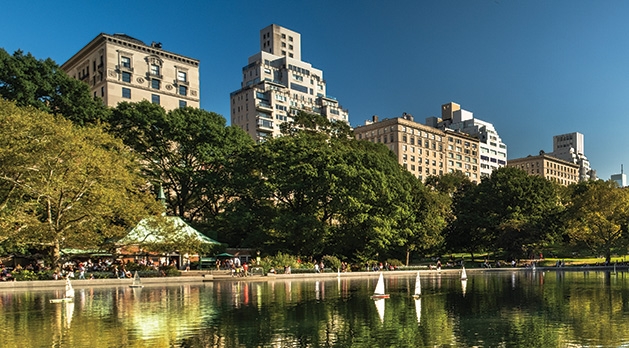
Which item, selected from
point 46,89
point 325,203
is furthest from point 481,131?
point 46,89

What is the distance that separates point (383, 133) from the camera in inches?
6171

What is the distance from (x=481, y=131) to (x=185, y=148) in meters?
136

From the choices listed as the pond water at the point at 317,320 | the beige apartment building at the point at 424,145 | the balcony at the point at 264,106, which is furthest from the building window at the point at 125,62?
the beige apartment building at the point at 424,145

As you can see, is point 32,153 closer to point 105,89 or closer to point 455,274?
point 455,274

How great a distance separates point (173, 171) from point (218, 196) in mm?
7194

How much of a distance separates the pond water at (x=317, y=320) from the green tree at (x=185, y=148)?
40214 mm

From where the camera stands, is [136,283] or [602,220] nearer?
[136,283]

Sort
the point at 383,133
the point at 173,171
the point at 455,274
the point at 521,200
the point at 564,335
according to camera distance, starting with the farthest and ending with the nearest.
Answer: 1. the point at 383,133
2. the point at 521,200
3. the point at 173,171
4. the point at 455,274
5. the point at 564,335

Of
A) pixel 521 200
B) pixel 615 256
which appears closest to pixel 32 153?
pixel 521 200

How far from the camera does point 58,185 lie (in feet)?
148

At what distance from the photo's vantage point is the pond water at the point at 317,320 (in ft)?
61.2

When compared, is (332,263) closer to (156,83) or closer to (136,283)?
(136,283)

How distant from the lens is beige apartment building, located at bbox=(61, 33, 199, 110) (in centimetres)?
9794

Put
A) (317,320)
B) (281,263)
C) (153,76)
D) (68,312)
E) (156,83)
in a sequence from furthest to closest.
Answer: (156,83)
(153,76)
(281,263)
(68,312)
(317,320)
